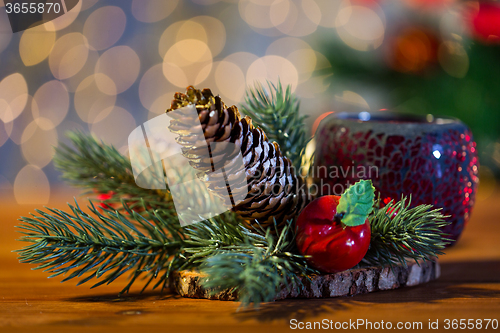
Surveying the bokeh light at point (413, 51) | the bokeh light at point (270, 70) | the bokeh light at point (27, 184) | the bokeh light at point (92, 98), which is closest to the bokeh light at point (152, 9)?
the bokeh light at point (92, 98)

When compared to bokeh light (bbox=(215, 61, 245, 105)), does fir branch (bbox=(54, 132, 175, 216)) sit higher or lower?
lower

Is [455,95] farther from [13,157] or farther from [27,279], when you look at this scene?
[13,157]

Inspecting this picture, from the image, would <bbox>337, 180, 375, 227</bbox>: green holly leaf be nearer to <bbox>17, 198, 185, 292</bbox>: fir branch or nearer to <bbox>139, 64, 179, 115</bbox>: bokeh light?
<bbox>17, 198, 185, 292</bbox>: fir branch

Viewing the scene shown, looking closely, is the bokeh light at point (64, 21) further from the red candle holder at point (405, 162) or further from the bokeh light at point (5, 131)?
the red candle holder at point (405, 162)

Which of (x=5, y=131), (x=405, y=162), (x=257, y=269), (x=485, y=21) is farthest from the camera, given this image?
(x=5, y=131)

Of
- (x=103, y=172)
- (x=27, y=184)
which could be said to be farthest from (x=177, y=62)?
(x=103, y=172)

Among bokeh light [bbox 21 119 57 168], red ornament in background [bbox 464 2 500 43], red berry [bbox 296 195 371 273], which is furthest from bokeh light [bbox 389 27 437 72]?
bokeh light [bbox 21 119 57 168]

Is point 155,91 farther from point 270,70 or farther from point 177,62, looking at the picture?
point 270,70
